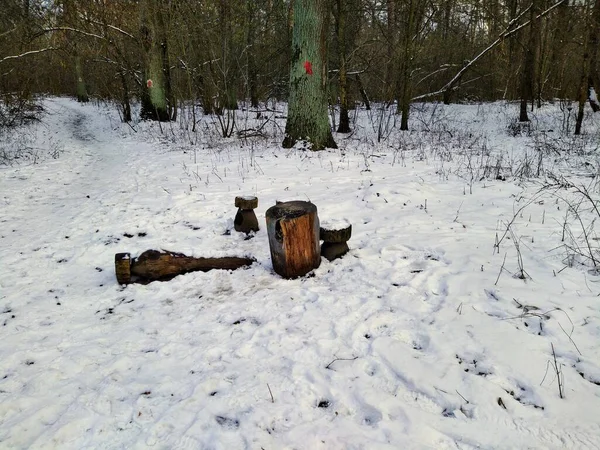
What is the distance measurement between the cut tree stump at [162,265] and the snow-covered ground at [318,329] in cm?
17

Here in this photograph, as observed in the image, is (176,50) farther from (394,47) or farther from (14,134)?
(394,47)

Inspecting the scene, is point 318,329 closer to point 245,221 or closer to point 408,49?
point 245,221

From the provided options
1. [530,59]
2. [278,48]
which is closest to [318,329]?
[530,59]

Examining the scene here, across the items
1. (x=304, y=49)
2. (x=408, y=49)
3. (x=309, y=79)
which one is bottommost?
(x=309, y=79)

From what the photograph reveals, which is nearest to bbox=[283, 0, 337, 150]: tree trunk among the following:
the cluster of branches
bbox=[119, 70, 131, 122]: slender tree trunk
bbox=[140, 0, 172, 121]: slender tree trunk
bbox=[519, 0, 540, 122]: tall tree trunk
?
the cluster of branches

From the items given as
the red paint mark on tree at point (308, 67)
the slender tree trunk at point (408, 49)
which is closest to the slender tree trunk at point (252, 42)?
the slender tree trunk at point (408, 49)

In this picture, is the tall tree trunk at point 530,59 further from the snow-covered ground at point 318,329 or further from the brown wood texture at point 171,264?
the brown wood texture at point 171,264

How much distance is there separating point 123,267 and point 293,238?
168 centimetres

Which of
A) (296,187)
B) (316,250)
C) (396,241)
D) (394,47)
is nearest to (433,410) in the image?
(316,250)

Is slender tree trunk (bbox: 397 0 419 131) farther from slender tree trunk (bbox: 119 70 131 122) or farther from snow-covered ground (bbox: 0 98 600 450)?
slender tree trunk (bbox: 119 70 131 122)

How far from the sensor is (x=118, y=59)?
15.5 meters

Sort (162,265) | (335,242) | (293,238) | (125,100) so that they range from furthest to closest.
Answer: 1. (125,100)
2. (335,242)
3. (162,265)
4. (293,238)

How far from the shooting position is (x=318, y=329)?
2758 millimetres

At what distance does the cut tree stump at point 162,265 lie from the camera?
3.57 meters
